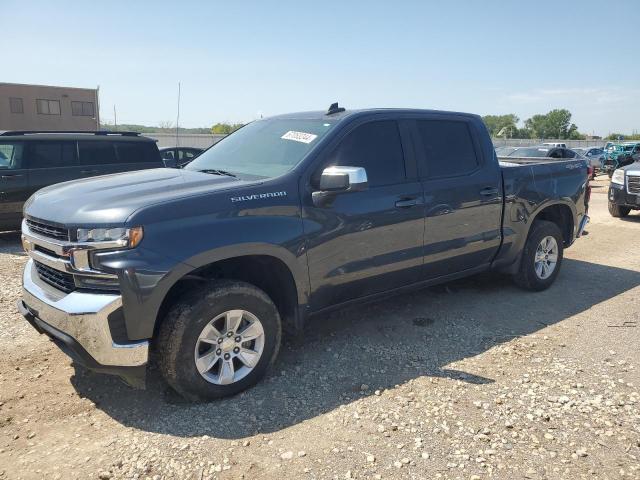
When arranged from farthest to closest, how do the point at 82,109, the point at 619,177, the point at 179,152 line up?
the point at 82,109 → the point at 179,152 → the point at 619,177

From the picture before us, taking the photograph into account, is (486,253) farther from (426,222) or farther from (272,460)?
(272,460)

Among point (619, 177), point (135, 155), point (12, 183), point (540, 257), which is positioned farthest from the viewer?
point (619, 177)

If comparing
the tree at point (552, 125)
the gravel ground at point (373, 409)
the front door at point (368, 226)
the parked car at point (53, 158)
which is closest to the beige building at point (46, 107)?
the parked car at point (53, 158)

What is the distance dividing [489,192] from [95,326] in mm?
3646

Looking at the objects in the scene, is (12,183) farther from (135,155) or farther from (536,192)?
(536,192)

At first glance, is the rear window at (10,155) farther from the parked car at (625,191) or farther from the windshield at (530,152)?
the windshield at (530,152)

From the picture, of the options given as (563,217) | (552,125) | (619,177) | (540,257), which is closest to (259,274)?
(540,257)

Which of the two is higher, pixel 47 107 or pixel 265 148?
pixel 47 107

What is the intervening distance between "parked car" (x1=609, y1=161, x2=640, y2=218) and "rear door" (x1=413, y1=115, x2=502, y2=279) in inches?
306

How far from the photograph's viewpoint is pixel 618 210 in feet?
38.3

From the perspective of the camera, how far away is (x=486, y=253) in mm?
5152

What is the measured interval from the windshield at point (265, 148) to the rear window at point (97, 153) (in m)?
5.29

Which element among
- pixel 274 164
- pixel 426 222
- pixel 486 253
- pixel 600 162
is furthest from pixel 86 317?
pixel 600 162

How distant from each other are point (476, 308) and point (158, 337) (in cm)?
332
